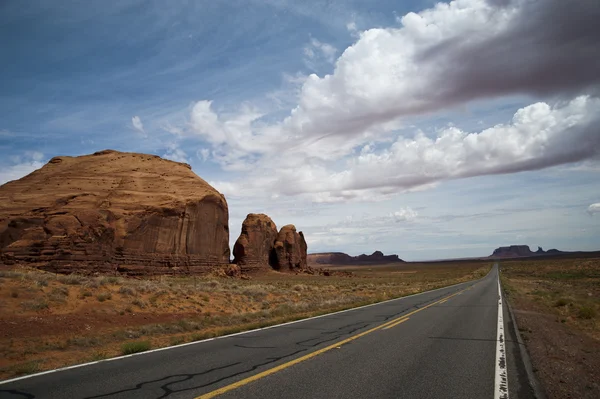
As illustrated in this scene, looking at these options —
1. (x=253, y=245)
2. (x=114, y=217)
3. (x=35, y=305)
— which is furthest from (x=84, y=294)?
(x=253, y=245)

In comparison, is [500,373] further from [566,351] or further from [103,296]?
[103,296]

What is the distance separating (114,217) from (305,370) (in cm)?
4374

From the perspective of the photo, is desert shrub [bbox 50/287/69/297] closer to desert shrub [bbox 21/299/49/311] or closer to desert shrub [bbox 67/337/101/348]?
desert shrub [bbox 21/299/49/311]

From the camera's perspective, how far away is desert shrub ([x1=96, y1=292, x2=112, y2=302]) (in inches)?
672

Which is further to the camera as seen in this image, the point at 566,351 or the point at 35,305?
the point at 35,305

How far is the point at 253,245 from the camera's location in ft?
296

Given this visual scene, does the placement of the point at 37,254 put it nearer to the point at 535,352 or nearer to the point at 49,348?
the point at 49,348

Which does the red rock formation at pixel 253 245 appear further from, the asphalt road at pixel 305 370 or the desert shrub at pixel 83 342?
the asphalt road at pixel 305 370

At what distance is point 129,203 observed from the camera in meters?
48.9

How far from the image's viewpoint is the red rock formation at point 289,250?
99125 mm

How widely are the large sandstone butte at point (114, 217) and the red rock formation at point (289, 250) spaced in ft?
111

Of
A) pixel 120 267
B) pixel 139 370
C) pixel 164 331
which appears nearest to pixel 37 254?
pixel 120 267

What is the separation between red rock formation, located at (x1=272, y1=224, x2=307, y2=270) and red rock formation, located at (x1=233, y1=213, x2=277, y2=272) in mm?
3189

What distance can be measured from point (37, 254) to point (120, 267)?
8.62m
